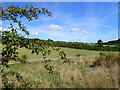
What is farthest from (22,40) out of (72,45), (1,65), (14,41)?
(72,45)

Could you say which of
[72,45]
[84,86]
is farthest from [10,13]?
[72,45]

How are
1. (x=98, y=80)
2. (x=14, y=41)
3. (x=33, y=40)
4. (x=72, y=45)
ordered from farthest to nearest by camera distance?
(x=72, y=45)
(x=98, y=80)
(x=33, y=40)
(x=14, y=41)

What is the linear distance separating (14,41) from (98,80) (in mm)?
2847

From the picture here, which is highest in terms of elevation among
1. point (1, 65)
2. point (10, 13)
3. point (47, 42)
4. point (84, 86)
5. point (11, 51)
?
point (10, 13)

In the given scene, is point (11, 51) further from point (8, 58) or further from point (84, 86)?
point (84, 86)

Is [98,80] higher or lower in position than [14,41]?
lower

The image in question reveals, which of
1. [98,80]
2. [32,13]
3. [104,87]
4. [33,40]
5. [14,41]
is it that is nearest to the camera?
[14,41]

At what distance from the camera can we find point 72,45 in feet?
128

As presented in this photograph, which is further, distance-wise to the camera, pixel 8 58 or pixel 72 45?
pixel 72 45

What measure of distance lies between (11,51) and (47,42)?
0.57 m

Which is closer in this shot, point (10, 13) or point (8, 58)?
point (8, 58)

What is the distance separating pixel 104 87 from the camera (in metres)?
3.74

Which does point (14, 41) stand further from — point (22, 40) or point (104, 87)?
point (104, 87)

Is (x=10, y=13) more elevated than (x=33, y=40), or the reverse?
(x=10, y=13)
